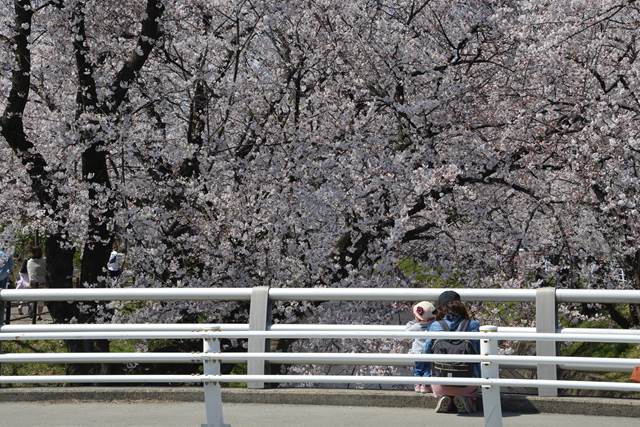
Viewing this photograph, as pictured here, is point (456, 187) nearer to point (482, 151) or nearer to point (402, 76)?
point (482, 151)

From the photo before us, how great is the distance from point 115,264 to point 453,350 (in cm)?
853

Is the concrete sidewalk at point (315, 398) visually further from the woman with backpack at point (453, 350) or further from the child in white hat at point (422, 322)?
the woman with backpack at point (453, 350)

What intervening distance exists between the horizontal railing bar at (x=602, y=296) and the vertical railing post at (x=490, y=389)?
1.31m

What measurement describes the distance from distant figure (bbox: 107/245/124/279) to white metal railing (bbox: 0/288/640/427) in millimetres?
5808

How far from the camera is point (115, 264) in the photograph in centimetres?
1684

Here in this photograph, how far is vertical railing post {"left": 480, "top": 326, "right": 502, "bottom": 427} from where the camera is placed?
855cm

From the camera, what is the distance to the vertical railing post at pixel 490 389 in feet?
28.0

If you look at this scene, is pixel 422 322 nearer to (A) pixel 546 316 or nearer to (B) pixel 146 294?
(A) pixel 546 316

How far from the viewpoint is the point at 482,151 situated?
15828 mm

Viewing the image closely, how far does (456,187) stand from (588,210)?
1843 millimetres

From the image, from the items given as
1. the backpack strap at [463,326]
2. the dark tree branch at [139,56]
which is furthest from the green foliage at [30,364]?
the backpack strap at [463,326]

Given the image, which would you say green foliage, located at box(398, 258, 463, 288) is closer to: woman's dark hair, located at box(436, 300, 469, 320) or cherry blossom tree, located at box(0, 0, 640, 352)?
cherry blossom tree, located at box(0, 0, 640, 352)

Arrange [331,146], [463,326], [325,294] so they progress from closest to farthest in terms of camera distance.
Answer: [463,326]
[325,294]
[331,146]

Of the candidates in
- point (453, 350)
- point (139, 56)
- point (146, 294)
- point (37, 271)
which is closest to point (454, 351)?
point (453, 350)
